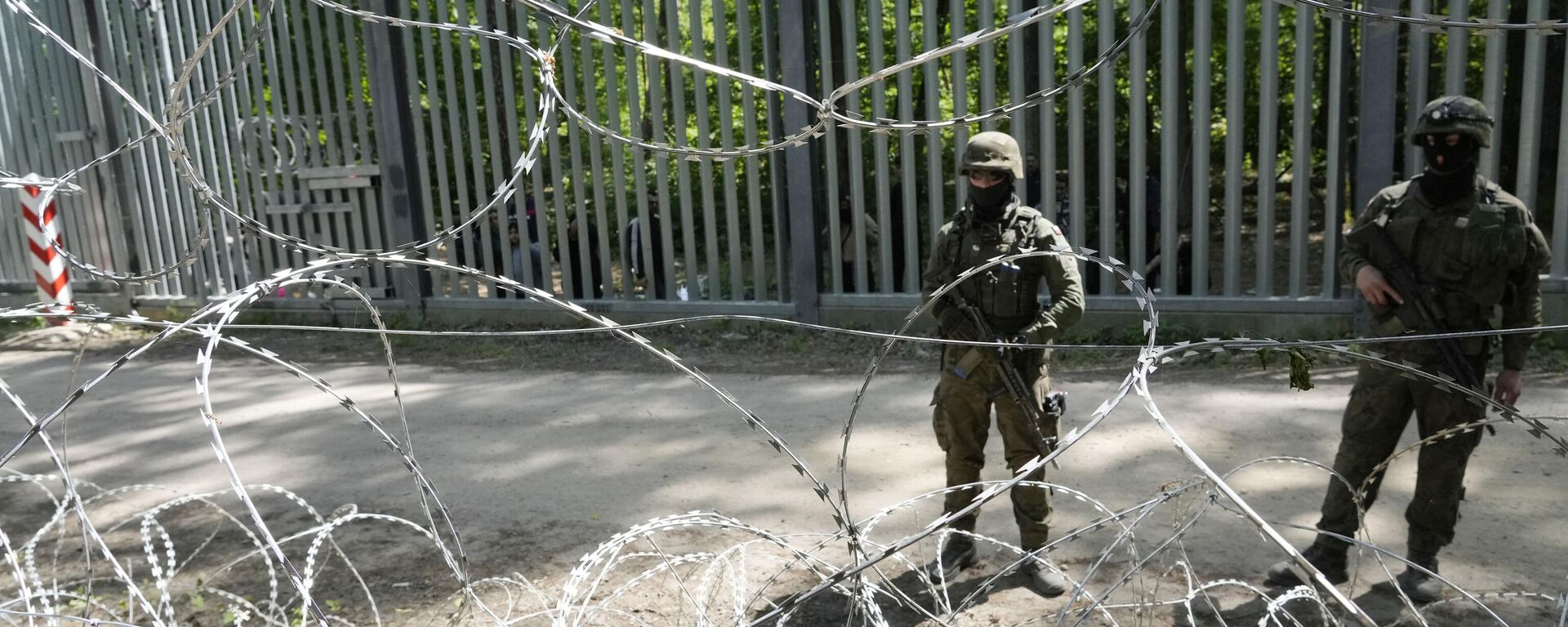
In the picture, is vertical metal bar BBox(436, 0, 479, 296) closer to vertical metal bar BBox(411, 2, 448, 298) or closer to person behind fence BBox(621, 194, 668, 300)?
vertical metal bar BBox(411, 2, 448, 298)

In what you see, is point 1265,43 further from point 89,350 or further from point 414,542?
point 89,350

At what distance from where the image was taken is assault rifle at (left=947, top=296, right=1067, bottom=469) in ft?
12.2

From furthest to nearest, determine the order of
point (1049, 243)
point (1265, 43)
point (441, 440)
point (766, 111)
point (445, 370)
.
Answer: point (766, 111)
point (445, 370)
point (1265, 43)
point (441, 440)
point (1049, 243)

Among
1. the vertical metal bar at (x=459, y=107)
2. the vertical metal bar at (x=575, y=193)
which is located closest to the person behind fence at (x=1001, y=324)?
the vertical metal bar at (x=575, y=193)

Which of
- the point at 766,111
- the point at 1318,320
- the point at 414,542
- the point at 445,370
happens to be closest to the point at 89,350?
the point at 445,370

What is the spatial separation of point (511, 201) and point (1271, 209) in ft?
19.3

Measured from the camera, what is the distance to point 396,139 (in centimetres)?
959

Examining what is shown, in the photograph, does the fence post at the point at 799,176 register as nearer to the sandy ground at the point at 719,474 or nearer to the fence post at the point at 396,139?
the sandy ground at the point at 719,474

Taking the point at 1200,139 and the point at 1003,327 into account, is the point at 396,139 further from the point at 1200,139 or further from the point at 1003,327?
the point at 1003,327

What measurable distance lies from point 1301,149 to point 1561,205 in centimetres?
146

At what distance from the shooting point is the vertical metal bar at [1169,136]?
7309 mm

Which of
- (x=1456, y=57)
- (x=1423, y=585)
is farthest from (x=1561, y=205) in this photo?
(x=1423, y=585)

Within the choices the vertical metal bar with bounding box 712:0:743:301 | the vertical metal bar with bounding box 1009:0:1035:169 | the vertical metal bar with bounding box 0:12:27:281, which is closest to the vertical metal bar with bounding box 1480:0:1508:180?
the vertical metal bar with bounding box 1009:0:1035:169

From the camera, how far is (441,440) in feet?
19.9
